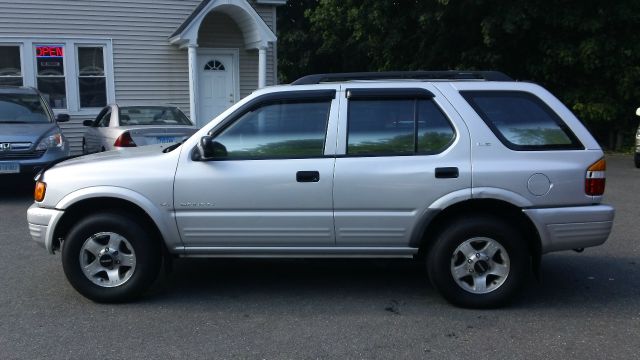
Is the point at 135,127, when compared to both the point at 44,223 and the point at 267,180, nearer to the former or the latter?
the point at 44,223

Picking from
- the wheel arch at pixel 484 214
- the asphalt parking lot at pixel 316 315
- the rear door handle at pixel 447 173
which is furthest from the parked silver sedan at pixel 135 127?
the rear door handle at pixel 447 173

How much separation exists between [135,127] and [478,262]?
6.90 metres

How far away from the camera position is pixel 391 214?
15.2 ft

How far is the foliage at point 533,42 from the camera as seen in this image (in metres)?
15.6

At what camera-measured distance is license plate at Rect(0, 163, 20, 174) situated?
9.15 meters

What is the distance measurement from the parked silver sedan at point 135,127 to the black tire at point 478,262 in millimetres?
6008

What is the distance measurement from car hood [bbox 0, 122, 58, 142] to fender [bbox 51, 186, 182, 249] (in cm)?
530

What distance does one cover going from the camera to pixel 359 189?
462 cm

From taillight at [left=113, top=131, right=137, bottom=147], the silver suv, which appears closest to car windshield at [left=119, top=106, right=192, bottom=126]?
taillight at [left=113, top=131, right=137, bottom=147]

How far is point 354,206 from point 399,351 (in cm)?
115

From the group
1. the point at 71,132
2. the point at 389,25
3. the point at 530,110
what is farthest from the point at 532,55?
the point at 530,110

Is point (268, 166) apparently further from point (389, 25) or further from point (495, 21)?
point (389, 25)

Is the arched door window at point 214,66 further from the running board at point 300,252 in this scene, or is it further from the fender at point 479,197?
the fender at point 479,197

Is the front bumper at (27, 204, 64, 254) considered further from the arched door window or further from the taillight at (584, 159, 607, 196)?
the arched door window
